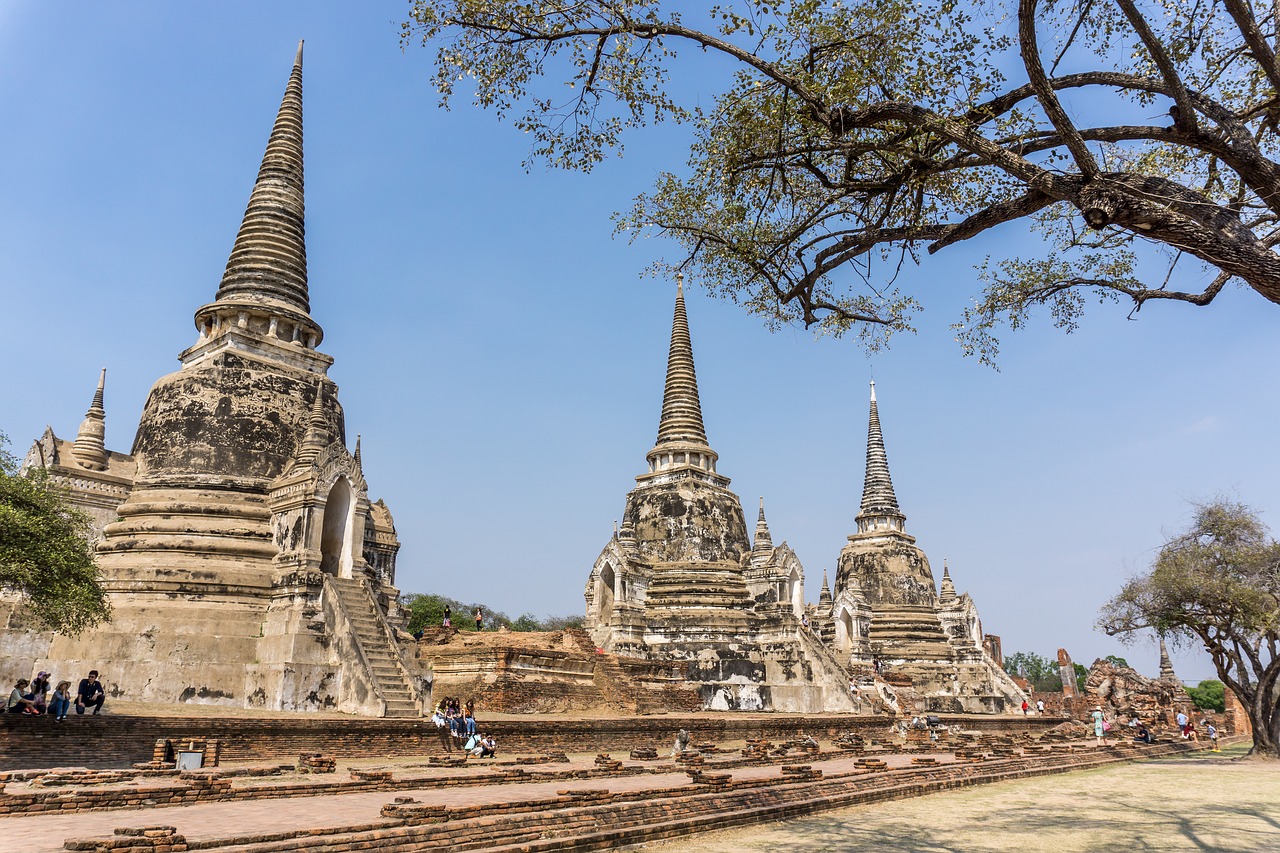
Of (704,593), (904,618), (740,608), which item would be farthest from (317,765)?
(904,618)

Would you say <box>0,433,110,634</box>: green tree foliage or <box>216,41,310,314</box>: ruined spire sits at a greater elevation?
<box>216,41,310,314</box>: ruined spire

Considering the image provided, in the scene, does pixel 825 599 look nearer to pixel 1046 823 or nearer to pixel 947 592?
pixel 947 592

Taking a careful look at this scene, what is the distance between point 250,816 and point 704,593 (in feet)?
68.8

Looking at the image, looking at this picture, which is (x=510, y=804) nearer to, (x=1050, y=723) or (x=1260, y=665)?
(x=1260, y=665)

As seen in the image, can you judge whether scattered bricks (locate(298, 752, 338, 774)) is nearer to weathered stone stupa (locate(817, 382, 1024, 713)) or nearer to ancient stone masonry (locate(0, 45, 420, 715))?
ancient stone masonry (locate(0, 45, 420, 715))

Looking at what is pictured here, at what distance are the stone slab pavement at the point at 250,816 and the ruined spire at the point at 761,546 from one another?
709 inches

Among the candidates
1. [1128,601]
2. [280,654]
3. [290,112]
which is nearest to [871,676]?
[1128,601]

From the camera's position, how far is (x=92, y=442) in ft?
83.2

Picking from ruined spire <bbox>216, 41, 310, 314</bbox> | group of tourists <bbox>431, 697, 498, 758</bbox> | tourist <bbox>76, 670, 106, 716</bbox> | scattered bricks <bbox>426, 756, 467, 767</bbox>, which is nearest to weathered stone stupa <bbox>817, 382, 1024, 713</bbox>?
group of tourists <bbox>431, 697, 498, 758</bbox>

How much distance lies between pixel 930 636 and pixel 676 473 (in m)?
15.3

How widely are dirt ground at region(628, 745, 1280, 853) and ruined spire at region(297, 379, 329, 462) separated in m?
12.4

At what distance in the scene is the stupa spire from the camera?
3312cm

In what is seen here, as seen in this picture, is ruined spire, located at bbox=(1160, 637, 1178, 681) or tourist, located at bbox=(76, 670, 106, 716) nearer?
tourist, located at bbox=(76, 670, 106, 716)

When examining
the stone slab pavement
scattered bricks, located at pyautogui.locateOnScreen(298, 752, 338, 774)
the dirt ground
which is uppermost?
scattered bricks, located at pyautogui.locateOnScreen(298, 752, 338, 774)
